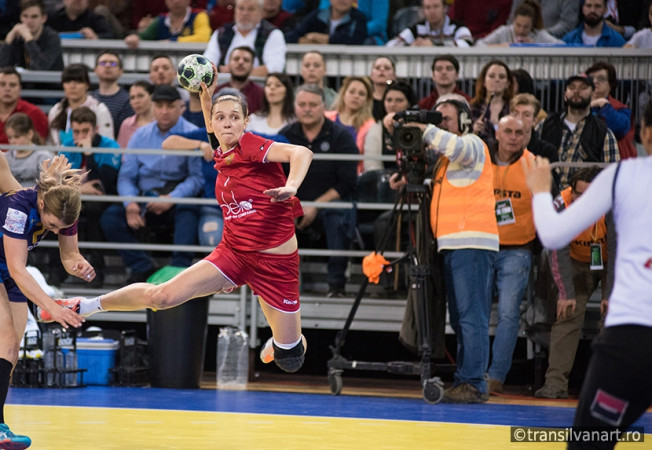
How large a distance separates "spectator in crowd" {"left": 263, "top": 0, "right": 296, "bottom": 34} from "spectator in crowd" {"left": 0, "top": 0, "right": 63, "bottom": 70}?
2681 mm

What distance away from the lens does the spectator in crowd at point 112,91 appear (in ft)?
36.9

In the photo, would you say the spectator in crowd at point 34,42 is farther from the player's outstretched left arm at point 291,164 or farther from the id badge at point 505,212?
the player's outstretched left arm at point 291,164

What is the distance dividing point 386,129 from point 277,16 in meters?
3.85

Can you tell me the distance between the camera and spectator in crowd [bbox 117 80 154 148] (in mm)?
10844

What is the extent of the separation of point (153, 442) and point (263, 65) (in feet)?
20.3

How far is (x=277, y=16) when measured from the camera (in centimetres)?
1300

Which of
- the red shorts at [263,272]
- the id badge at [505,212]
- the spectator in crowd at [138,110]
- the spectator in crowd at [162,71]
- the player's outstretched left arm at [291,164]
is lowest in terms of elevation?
the red shorts at [263,272]

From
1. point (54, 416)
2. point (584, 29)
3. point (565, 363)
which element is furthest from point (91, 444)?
point (584, 29)

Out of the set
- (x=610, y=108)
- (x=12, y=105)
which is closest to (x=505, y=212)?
(x=610, y=108)

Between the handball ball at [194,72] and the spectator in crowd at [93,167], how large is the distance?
3.73 meters

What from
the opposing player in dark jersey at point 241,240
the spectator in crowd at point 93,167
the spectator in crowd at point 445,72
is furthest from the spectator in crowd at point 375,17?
the opposing player in dark jersey at point 241,240

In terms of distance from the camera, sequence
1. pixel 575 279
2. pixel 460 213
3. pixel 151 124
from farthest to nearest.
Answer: pixel 151 124, pixel 575 279, pixel 460 213

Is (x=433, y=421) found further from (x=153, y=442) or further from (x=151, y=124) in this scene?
(x=151, y=124)

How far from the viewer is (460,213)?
8.52 meters
